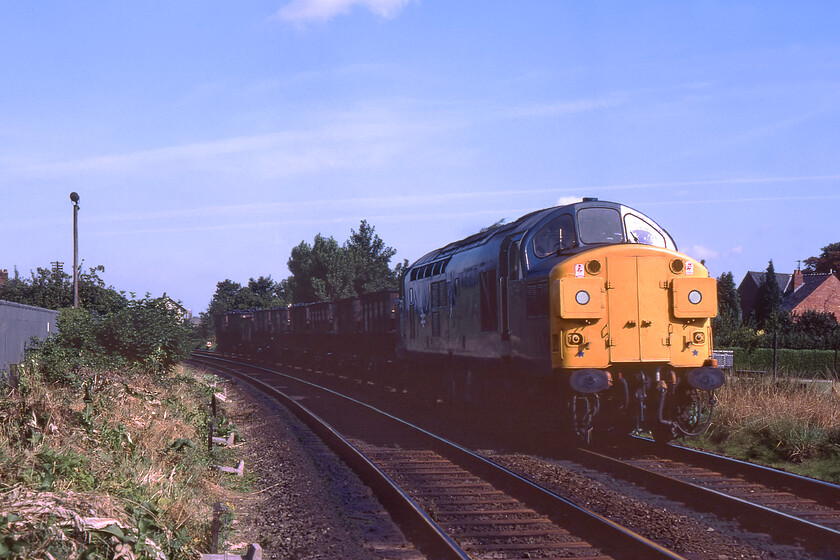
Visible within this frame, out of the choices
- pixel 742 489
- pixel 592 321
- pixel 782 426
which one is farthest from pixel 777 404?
pixel 742 489

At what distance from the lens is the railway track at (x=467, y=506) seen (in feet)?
21.9

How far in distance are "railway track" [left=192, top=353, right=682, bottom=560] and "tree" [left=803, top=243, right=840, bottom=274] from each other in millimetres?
69318

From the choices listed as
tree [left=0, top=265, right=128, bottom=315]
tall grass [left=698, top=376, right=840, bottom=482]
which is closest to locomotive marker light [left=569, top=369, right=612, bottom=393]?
tall grass [left=698, top=376, right=840, bottom=482]

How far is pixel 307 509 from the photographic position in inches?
340

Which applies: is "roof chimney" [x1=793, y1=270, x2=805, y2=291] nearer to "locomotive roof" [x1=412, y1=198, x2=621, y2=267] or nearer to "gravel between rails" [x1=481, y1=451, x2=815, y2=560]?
"locomotive roof" [x1=412, y1=198, x2=621, y2=267]

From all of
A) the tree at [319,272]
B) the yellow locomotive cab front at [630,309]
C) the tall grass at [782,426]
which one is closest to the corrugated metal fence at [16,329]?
the yellow locomotive cab front at [630,309]

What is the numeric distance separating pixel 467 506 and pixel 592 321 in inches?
135

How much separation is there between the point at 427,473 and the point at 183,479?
3.13 metres

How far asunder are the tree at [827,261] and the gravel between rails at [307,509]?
7043cm

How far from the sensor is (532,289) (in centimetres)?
1151

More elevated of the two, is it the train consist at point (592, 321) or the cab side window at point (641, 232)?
the cab side window at point (641, 232)

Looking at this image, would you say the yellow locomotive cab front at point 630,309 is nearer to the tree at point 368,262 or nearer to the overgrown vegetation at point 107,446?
the overgrown vegetation at point 107,446

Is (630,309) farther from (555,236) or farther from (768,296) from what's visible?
(768,296)

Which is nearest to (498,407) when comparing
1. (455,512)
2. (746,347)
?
(455,512)
